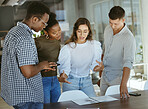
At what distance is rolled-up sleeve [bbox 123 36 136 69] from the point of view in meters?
2.62

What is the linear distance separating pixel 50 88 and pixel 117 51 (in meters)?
0.86

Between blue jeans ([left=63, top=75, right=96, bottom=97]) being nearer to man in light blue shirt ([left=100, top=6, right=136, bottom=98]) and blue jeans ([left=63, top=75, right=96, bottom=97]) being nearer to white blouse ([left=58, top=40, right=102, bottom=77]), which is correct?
white blouse ([left=58, top=40, right=102, bottom=77])

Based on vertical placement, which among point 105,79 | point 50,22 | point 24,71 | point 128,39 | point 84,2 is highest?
point 84,2

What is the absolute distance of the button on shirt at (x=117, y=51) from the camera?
8.81 ft

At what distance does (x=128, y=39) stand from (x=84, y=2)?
332 cm

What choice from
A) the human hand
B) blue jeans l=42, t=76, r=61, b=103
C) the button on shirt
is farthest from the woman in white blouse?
the human hand

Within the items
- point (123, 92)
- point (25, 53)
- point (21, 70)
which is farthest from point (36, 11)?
point (123, 92)

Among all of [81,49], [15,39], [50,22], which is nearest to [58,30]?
[50,22]

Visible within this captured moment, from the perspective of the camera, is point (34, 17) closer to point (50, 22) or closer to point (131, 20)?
point (50, 22)

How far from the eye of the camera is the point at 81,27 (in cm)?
272

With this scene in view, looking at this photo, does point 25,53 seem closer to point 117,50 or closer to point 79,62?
point 79,62

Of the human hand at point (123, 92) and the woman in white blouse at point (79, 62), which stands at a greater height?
the woman in white blouse at point (79, 62)

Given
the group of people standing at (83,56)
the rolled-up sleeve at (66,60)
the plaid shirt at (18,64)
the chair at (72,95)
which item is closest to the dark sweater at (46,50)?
the group of people standing at (83,56)

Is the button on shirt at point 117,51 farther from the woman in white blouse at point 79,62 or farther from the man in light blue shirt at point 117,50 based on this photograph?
the woman in white blouse at point 79,62
